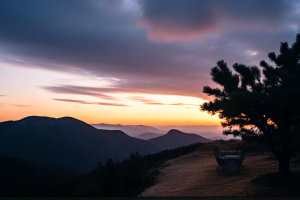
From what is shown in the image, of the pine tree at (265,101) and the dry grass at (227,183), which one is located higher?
the pine tree at (265,101)

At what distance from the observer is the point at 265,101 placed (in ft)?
33.3

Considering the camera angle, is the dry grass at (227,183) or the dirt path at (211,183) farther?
the dirt path at (211,183)

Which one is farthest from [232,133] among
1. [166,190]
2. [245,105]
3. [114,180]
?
[114,180]

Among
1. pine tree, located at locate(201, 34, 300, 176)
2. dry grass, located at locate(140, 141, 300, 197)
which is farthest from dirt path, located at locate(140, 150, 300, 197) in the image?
pine tree, located at locate(201, 34, 300, 176)

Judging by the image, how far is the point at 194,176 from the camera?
48.6 feet

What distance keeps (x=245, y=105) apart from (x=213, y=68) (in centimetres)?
259

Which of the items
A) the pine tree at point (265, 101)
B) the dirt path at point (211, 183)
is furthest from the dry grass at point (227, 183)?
the pine tree at point (265, 101)

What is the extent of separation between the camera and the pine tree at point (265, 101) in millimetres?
10273

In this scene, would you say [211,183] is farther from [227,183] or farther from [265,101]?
[265,101]

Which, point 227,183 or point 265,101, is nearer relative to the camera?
point 265,101

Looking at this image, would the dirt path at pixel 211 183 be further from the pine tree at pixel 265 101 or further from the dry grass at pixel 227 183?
the pine tree at pixel 265 101

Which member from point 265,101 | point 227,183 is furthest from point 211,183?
point 265,101

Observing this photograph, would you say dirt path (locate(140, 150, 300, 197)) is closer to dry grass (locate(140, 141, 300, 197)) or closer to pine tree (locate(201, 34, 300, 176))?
dry grass (locate(140, 141, 300, 197))

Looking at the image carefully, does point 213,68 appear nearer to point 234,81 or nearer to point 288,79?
point 234,81
